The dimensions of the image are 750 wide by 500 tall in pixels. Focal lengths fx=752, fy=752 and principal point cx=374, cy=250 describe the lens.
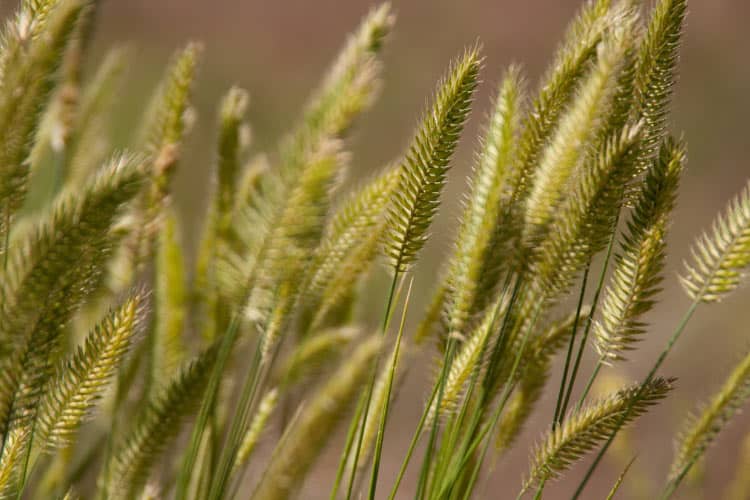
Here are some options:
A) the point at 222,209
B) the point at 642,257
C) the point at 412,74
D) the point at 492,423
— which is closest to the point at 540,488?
the point at 492,423

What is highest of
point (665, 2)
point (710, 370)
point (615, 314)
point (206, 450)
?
point (710, 370)

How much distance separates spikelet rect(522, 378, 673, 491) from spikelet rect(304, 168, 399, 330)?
0.20 metres

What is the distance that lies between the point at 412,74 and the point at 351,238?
138cm

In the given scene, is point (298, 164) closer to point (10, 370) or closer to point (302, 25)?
point (10, 370)

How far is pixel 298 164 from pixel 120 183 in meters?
0.18

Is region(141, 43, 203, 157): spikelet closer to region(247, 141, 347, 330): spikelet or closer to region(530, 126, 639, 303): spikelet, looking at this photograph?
region(247, 141, 347, 330): spikelet

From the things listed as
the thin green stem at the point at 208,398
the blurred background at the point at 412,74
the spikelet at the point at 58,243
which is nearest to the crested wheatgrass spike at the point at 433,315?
the thin green stem at the point at 208,398

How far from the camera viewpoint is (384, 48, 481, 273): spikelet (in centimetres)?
44

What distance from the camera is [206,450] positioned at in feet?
2.24

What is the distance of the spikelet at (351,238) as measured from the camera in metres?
0.59

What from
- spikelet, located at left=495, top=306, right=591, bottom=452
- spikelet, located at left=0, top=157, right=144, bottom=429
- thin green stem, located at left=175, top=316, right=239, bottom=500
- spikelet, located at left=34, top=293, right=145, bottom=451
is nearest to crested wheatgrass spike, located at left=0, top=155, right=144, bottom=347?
spikelet, located at left=0, top=157, right=144, bottom=429

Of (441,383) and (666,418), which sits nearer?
(441,383)

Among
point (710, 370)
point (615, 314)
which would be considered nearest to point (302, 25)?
point (710, 370)

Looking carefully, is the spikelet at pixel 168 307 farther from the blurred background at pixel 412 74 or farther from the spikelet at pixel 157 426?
the blurred background at pixel 412 74
